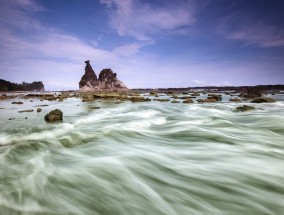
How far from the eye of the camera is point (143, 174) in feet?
12.8

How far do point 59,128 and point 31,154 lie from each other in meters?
2.87

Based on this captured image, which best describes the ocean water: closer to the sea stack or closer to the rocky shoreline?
the rocky shoreline

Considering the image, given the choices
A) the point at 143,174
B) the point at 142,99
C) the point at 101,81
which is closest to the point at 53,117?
the point at 143,174

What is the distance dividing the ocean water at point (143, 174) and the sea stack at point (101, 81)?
10336cm

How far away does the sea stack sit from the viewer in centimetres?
10838

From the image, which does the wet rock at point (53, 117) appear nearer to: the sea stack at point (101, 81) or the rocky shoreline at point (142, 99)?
the rocky shoreline at point (142, 99)

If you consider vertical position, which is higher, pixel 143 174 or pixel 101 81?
pixel 101 81

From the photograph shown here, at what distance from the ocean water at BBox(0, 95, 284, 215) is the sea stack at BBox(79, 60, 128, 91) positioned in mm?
103357

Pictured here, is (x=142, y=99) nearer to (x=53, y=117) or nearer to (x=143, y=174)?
(x=53, y=117)

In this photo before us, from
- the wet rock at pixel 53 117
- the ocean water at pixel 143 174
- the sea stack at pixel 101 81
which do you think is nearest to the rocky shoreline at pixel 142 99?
the wet rock at pixel 53 117

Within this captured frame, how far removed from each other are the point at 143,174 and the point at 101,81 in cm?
11265

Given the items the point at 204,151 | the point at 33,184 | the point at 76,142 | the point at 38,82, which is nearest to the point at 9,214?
the point at 33,184

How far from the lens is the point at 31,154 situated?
4867 millimetres

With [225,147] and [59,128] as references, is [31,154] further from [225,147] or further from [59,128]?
[225,147]
